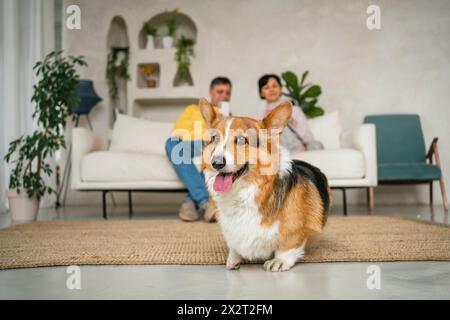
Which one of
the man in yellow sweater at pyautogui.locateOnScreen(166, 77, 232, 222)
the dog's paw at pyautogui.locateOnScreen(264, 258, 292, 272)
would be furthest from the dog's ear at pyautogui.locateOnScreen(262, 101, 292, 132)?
the man in yellow sweater at pyautogui.locateOnScreen(166, 77, 232, 222)

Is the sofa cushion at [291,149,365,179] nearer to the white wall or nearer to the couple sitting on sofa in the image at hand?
the couple sitting on sofa

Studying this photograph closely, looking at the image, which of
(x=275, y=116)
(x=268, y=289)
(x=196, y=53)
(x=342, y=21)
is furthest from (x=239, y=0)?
(x=268, y=289)

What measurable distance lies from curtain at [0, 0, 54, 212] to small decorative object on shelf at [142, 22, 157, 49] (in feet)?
3.86

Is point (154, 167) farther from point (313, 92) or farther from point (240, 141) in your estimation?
point (313, 92)

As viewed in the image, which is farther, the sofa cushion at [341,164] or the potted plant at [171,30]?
the potted plant at [171,30]

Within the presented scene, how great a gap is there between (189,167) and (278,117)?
1.78 metres

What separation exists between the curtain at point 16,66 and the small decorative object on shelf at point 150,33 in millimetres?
1175

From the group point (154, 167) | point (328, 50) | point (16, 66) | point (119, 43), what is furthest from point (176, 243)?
point (119, 43)

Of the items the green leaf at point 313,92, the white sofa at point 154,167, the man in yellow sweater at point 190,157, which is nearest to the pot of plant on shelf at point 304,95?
the green leaf at point 313,92

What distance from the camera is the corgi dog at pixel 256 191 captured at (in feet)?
4.82

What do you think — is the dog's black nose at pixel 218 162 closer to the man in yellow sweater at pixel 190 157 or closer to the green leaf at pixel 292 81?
the man in yellow sweater at pixel 190 157

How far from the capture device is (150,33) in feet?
17.6

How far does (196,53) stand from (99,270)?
4.11 m

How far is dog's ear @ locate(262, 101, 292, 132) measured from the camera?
1501mm
